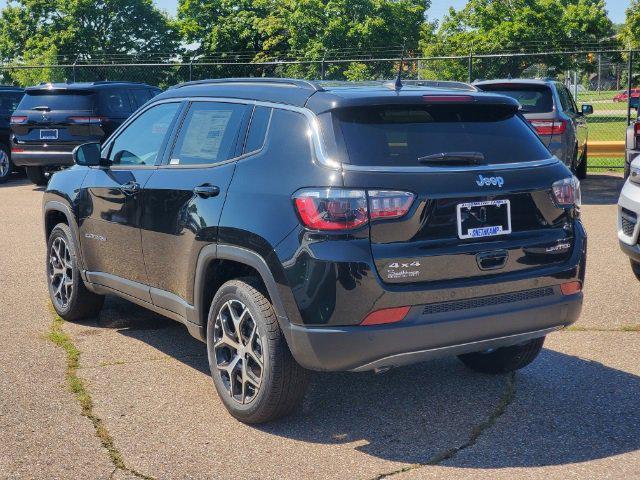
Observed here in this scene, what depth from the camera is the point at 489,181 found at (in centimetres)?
448

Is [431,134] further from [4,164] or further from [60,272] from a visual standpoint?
[4,164]

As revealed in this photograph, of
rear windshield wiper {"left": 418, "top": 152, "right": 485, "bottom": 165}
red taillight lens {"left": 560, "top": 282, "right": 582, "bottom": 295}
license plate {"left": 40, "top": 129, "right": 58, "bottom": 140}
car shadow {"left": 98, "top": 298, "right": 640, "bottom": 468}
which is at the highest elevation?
rear windshield wiper {"left": 418, "top": 152, "right": 485, "bottom": 165}

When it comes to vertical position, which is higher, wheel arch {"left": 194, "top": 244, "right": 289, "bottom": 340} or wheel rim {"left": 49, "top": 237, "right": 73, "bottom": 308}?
wheel arch {"left": 194, "top": 244, "right": 289, "bottom": 340}

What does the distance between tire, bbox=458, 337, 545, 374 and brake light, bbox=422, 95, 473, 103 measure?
1.48 meters

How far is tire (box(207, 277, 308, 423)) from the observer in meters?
4.48

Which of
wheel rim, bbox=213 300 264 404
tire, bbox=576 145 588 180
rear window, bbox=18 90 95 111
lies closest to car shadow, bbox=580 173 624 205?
tire, bbox=576 145 588 180

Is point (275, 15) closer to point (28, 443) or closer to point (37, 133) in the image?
point (37, 133)

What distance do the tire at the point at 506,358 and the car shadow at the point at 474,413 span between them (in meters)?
0.06

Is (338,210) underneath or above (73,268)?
above

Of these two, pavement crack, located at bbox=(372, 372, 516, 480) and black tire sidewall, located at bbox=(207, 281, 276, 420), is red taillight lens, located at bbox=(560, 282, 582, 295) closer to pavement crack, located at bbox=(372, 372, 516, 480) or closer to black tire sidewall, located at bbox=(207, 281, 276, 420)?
pavement crack, located at bbox=(372, 372, 516, 480)

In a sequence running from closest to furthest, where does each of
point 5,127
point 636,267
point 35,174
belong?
point 636,267
point 35,174
point 5,127

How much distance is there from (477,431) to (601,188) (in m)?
11.6

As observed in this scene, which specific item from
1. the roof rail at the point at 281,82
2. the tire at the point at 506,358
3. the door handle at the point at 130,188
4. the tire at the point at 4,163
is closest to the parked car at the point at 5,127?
the tire at the point at 4,163

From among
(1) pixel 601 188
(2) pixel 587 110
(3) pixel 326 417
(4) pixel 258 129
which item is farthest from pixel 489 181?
(1) pixel 601 188
